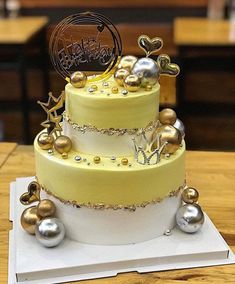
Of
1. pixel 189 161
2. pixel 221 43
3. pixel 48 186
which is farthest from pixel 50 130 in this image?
pixel 221 43

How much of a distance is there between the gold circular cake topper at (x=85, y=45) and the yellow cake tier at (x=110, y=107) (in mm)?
62

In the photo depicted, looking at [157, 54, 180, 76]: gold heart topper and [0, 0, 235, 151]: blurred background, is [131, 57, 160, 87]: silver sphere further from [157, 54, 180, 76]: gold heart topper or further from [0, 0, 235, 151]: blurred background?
[0, 0, 235, 151]: blurred background

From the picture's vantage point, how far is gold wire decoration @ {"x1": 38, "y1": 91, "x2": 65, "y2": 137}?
1.20 metres

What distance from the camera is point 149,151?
3.75ft

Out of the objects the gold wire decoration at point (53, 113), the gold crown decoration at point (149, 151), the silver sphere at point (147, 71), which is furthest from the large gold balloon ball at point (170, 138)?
the gold wire decoration at point (53, 113)

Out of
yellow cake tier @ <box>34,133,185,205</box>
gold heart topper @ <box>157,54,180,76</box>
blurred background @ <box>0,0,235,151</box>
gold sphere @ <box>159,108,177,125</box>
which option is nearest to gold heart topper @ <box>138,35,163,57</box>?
gold heart topper @ <box>157,54,180,76</box>

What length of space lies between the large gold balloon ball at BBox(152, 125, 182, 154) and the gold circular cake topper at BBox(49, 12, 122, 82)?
0.19m

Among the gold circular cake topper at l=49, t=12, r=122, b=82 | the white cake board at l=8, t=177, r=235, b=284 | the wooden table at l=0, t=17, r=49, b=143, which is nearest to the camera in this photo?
the white cake board at l=8, t=177, r=235, b=284

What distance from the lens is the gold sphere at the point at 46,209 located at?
1.13m

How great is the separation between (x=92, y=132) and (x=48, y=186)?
172 mm

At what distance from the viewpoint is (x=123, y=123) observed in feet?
3.61

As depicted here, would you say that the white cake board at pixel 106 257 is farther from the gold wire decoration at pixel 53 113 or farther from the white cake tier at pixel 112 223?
the gold wire decoration at pixel 53 113

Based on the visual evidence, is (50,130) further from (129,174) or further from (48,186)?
(129,174)

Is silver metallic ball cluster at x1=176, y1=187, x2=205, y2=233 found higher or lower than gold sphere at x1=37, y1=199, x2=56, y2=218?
lower
